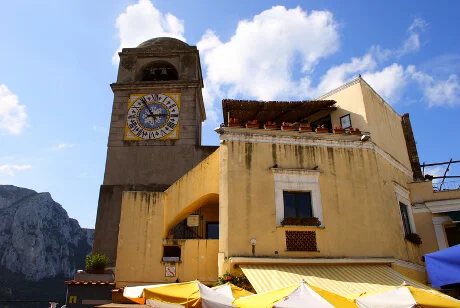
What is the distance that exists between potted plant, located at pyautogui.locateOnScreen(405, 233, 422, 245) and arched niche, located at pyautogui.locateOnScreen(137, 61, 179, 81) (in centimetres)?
1609

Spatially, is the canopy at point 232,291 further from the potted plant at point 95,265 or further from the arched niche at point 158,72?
the arched niche at point 158,72

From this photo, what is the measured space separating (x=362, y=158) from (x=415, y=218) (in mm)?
3941

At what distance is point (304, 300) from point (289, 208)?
21.1 feet

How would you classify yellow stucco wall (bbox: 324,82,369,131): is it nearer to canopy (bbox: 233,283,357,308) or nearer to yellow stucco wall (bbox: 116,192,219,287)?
yellow stucco wall (bbox: 116,192,219,287)

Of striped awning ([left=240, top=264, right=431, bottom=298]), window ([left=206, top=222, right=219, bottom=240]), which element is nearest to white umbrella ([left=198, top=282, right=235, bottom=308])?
striped awning ([left=240, top=264, right=431, bottom=298])

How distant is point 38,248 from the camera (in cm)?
7725

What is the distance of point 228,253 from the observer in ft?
45.9

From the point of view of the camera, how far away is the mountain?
70.9 meters

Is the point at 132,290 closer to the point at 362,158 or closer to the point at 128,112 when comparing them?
the point at 362,158

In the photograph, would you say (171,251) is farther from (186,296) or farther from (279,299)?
(279,299)

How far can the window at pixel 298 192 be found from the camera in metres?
15.2

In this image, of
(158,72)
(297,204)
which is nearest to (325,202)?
(297,204)

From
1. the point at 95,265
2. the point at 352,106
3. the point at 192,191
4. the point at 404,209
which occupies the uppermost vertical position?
the point at 352,106

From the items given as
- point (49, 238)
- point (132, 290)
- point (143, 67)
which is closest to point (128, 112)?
point (143, 67)
